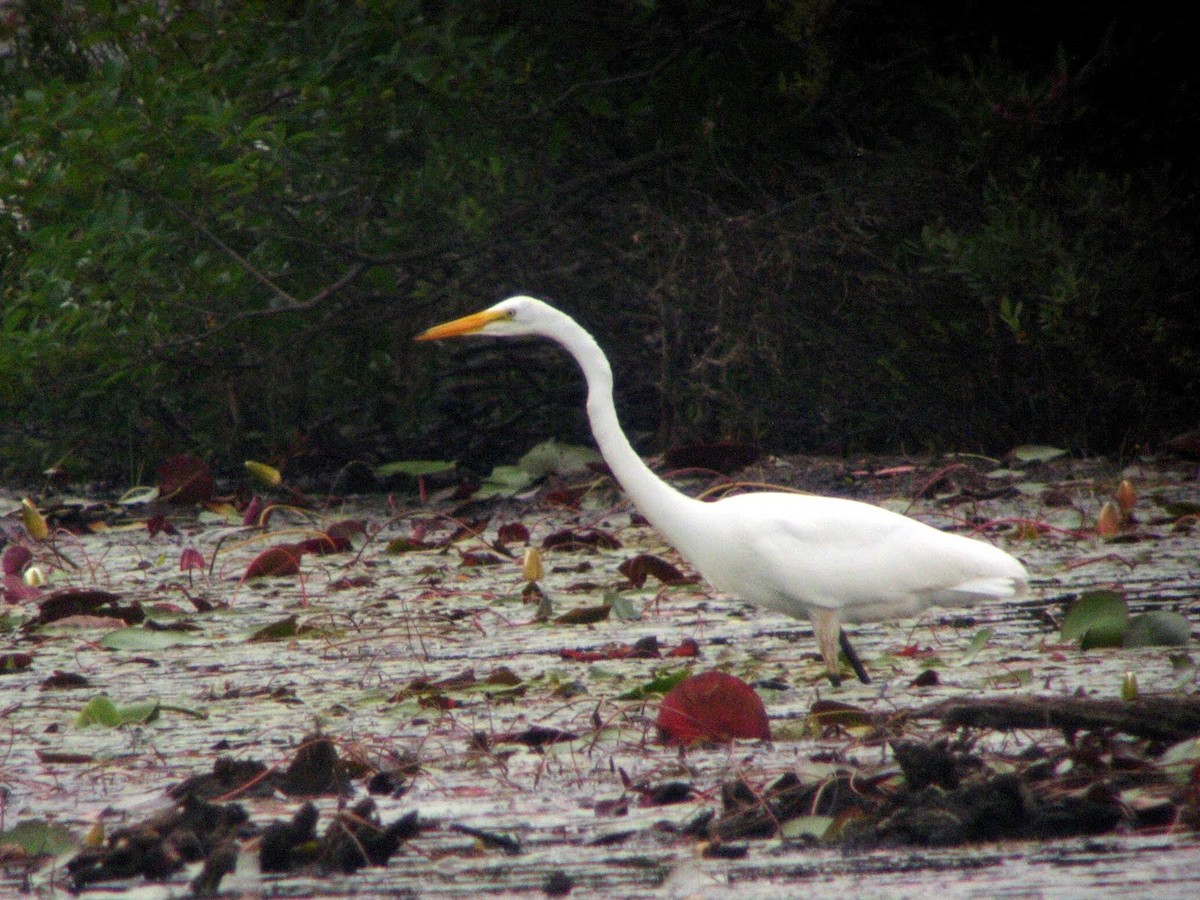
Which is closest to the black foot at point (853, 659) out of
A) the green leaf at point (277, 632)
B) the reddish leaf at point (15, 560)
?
the green leaf at point (277, 632)

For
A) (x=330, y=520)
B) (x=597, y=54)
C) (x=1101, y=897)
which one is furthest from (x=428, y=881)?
(x=597, y=54)

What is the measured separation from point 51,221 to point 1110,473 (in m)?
4.81

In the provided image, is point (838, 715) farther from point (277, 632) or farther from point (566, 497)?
point (566, 497)

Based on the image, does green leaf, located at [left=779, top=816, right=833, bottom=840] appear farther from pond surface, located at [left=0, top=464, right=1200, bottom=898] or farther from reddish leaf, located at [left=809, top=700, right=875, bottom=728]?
reddish leaf, located at [left=809, top=700, right=875, bottom=728]

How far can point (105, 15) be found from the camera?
7.90 m

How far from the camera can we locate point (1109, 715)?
2.93 metres

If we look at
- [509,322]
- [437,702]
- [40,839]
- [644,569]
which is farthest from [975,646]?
[40,839]

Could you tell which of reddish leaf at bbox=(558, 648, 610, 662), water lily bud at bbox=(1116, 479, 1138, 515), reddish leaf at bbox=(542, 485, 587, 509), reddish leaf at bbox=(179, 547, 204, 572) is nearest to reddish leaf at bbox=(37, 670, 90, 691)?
reddish leaf at bbox=(558, 648, 610, 662)

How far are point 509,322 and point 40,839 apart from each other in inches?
100

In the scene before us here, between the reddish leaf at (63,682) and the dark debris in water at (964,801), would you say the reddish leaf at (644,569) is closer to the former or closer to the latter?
the reddish leaf at (63,682)

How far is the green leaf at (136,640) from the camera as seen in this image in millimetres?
4637

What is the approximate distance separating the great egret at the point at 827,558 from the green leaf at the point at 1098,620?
265 mm

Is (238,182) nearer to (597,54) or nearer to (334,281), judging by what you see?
(334,281)

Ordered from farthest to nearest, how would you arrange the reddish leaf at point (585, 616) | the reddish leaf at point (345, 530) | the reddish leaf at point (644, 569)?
the reddish leaf at point (345, 530) < the reddish leaf at point (644, 569) < the reddish leaf at point (585, 616)
